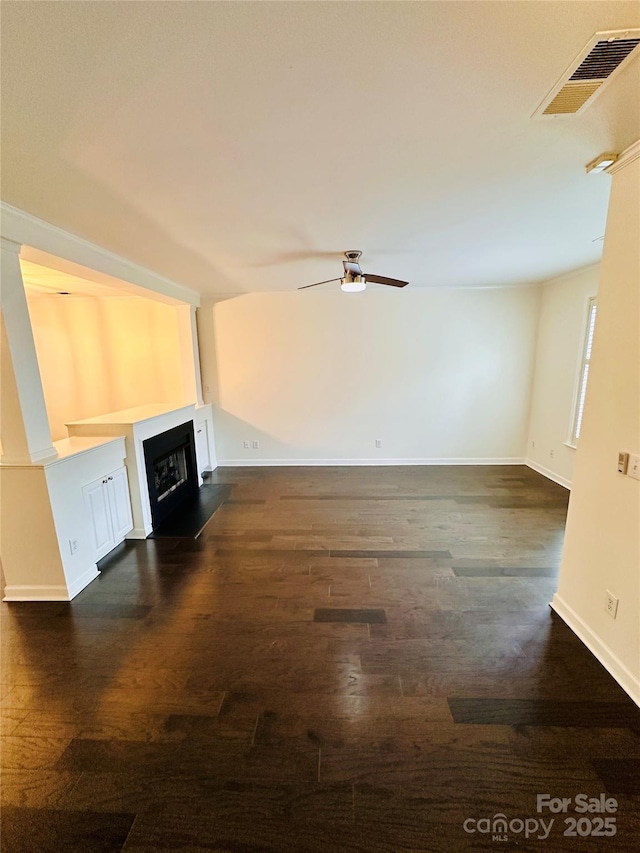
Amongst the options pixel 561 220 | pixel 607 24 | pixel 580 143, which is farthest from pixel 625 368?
pixel 561 220

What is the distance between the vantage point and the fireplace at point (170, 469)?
3574mm

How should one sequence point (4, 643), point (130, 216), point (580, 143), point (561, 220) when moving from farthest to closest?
point (561, 220) < point (130, 216) < point (4, 643) < point (580, 143)

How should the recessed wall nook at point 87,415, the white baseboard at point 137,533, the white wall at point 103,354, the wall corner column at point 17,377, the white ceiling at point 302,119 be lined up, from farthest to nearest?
the white wall at point 103,354
the white baseboard at point 137,533
the recessed wall nook at point 87,415
the wall corner column at point 17,377
the white ceiling at point 302,119

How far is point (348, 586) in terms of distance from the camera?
8.37ft

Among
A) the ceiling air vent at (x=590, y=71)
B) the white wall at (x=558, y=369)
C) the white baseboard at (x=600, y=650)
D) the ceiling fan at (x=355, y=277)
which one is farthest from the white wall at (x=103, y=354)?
the white wall at (x=558, y=369)

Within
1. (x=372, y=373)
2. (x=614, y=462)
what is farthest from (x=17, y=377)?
(x=372, y=373)

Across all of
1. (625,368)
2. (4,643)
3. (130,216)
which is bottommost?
(4,643)

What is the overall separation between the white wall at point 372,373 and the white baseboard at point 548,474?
0.70 feet

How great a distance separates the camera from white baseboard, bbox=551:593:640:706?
5.59ft

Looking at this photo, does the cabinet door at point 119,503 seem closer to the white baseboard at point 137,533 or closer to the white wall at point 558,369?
the white baseboard at point 137,533

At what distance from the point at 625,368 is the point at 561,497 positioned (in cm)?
299

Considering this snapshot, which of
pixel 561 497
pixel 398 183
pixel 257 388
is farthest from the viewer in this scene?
pixel 257 388

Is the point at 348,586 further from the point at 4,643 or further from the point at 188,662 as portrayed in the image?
the point at 4,643

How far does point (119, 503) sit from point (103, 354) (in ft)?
9.53
